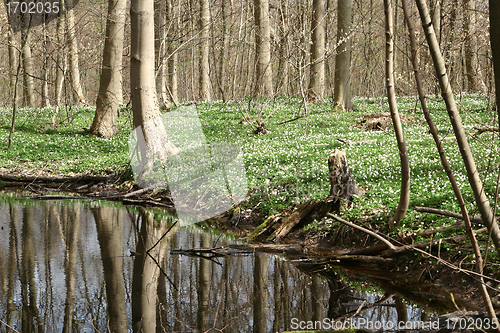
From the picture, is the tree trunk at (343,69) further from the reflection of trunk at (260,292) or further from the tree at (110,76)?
the reflection of trunk at (260,292)

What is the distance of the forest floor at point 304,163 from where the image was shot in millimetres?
6828

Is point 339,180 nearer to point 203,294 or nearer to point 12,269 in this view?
point 203,294

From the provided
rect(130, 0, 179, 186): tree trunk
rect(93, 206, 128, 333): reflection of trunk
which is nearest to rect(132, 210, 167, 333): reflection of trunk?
rect(93, 206, 128, 333): reflection of trunk

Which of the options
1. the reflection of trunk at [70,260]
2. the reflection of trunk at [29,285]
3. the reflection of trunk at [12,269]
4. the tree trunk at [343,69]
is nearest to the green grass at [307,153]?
the tree trunk at [343,69]

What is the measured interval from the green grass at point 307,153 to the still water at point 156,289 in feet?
5.86

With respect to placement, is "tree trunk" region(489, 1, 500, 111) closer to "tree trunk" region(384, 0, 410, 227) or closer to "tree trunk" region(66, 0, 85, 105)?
"tree trunk" region(384, 0, 410, 227)

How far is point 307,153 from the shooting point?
37.4 ft

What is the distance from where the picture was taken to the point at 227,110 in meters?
20.2

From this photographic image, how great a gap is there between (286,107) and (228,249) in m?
15.2

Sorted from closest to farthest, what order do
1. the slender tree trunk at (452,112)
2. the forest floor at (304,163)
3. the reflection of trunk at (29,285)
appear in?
the slender tree trunk at (452,112), the reflection of trunk at (29,285), the forest floor at (304,163)

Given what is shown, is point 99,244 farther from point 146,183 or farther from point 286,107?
point 286,107

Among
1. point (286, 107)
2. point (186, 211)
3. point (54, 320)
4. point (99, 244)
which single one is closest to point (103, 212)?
point (186, 211)

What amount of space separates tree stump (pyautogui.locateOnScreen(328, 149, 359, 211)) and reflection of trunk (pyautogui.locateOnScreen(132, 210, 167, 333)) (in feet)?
9.61

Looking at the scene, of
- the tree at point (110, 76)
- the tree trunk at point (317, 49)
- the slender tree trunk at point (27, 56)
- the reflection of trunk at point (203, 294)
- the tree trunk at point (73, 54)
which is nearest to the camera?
the reflection of trunk at point (203, 294)
